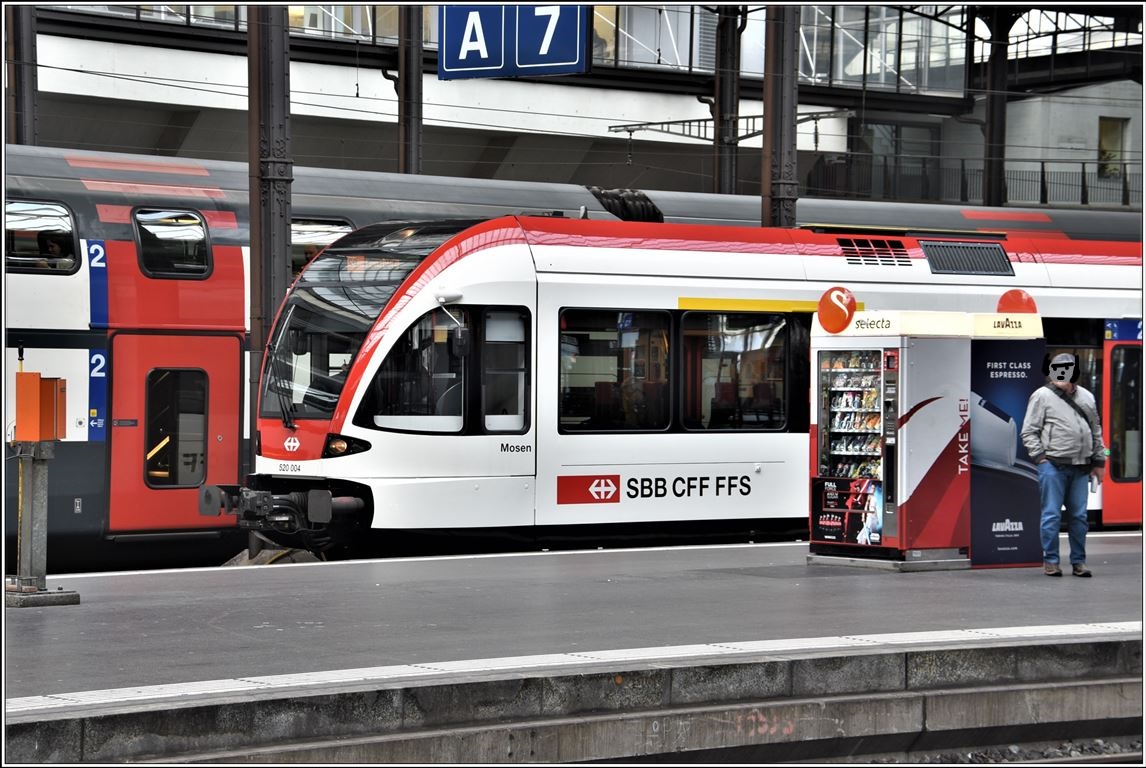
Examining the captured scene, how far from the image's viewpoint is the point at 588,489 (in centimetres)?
1576

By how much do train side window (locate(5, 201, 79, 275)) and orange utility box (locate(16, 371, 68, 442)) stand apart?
476 centimetres

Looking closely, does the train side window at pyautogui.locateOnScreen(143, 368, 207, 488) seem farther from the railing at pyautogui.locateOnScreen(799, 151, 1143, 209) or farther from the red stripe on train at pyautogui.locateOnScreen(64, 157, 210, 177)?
the railing at pyautogui.locateOnScreen(799, 151, 1143, 209)

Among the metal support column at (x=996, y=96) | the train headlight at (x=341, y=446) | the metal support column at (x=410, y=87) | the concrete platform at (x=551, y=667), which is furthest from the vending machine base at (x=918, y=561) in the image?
the metal support column at (x=996, y=96)

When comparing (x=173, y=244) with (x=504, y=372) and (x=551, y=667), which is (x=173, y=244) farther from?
(x=551, y=667)

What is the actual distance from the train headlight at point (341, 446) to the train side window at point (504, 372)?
115 cm

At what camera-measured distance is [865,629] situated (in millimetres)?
9789

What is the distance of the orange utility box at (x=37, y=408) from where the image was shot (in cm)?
1062

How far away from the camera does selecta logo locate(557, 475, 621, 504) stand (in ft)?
51.3

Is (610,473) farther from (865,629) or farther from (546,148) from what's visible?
(546,148)

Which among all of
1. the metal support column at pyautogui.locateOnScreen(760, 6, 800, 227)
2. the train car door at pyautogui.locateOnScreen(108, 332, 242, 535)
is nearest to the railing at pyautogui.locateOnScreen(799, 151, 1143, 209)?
the metal support column at pyautogui.locateOnScreen(760, 6, 800, 227)

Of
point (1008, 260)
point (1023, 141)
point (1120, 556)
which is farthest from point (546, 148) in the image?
point (1120, 556)

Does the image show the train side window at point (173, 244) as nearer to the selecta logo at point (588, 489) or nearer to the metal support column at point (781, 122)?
the selecta logo at point (588, 489)

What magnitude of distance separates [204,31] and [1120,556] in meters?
21.9

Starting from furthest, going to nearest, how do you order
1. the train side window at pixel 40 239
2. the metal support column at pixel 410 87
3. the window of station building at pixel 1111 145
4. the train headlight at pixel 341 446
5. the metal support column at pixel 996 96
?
the window of station building at pixel 1111 145 → the metal support column at pixel 996 96 → the metal support column at pixel 410 87 → the train side window at pixel 40 239 → the train headlight at pixel 341 446
